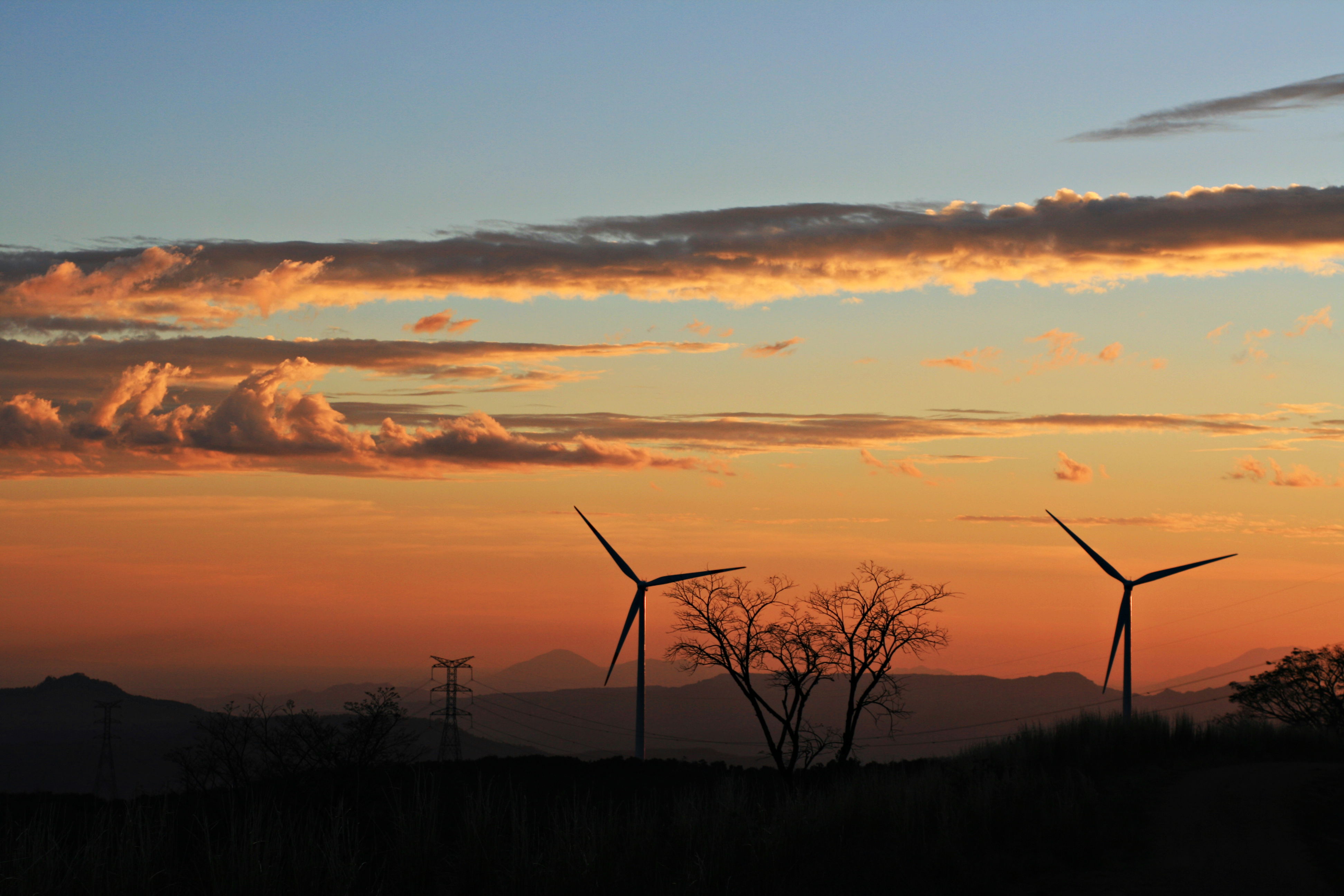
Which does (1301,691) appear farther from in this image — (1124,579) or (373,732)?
(373,732)

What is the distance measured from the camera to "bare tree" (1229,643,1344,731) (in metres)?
90.9

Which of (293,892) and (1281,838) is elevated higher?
(293,892)

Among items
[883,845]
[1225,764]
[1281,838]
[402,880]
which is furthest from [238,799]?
[1225,764]

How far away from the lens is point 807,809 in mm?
32594

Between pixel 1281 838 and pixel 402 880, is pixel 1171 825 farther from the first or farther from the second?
pixel 402 880

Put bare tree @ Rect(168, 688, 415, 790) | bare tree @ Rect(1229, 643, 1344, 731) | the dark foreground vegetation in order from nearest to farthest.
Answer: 1. the dark foreground vegetation
2. bare tree @ Rect(168, 688, 415, 790)
3. bare tree @ Rect(1229, 643, 1344, 731)

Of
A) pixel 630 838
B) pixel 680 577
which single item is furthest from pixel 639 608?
pixel 630 838

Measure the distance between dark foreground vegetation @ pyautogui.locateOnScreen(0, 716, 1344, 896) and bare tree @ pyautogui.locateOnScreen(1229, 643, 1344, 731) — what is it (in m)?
51.1

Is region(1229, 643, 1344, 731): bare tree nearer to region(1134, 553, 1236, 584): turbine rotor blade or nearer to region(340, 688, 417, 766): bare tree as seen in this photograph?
region(1134, 553, 1236, 584): turbine rotor blade

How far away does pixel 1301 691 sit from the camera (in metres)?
93.9

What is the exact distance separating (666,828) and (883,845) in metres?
5.97

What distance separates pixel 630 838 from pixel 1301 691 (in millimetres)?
84277

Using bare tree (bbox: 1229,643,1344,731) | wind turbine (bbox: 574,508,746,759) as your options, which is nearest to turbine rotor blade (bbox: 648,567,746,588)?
wind turbine (bbox: 574,508,746,759)

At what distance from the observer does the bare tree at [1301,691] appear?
3578 inches
